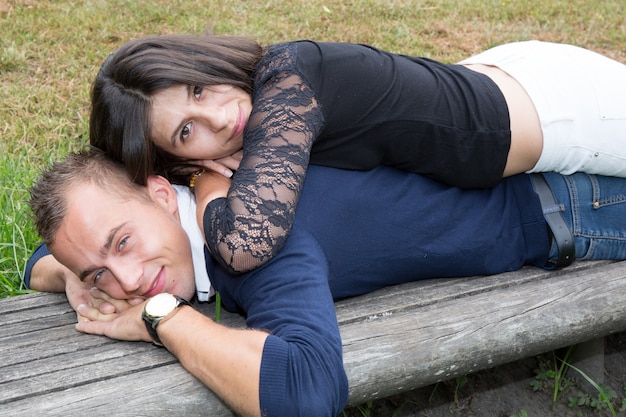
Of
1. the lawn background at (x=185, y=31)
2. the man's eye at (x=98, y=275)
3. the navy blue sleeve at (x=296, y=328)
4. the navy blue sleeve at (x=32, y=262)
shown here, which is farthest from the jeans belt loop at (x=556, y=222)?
the lawn background at (x=185, y=31)

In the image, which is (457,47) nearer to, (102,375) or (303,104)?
(303,104)

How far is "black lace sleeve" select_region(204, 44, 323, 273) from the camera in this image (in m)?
2.22

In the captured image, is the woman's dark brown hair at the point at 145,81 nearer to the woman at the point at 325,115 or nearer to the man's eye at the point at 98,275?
the woman at the point at 325,115

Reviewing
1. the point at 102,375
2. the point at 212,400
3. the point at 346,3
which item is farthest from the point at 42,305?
the point at 346,3

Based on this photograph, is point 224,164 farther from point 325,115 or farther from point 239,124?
point 325,115

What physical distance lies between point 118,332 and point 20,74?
335 cm

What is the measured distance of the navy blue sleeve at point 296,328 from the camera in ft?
6.51

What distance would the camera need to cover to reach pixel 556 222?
2.74m

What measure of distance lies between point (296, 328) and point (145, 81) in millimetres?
986

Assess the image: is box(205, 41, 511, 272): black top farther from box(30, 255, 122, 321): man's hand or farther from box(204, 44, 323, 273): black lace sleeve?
box(30, 255, 122, 321): man's hand

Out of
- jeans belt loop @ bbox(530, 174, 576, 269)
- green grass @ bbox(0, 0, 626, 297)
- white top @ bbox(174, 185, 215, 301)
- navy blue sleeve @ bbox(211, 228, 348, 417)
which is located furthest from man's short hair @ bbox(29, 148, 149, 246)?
jeans belt loop @ bbox(530, 174, 576, 269)

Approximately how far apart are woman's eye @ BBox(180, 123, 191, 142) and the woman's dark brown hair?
106 millimetres

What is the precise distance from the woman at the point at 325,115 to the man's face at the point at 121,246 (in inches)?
7.0

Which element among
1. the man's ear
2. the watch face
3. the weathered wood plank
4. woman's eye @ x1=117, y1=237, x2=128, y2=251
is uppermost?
the man's ear
